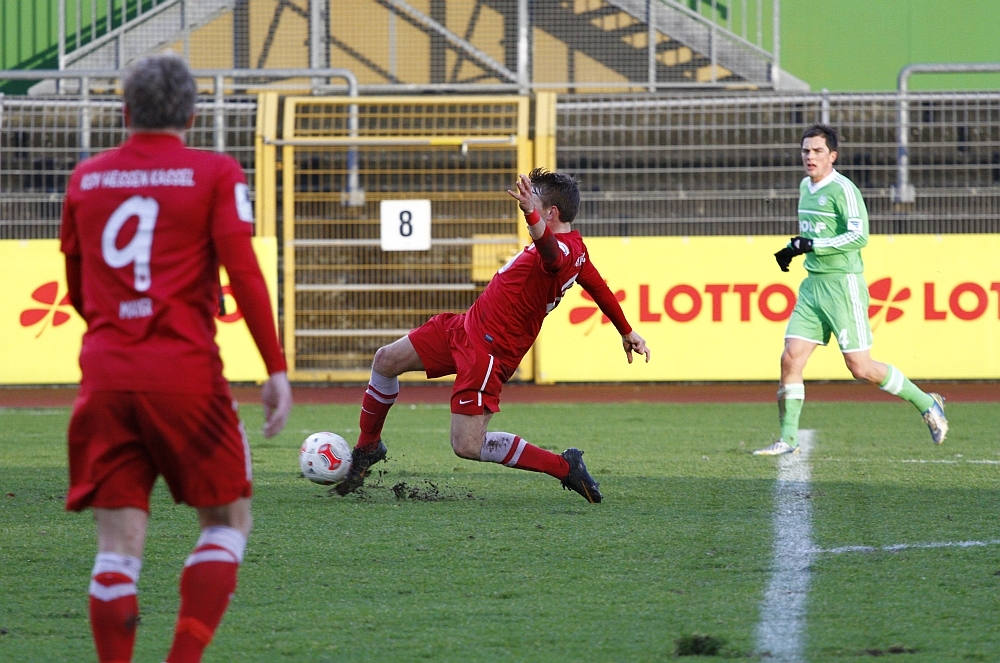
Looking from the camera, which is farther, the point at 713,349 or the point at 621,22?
the point at 621,22

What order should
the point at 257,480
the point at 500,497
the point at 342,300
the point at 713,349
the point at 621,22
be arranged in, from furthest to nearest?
the point at 621,22 < the point at 342,300 < the point at 713,349 < the point at 257,480 < the point at 500,497

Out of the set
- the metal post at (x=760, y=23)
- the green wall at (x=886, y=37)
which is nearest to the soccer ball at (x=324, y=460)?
the metal post at (x=760, y=23)

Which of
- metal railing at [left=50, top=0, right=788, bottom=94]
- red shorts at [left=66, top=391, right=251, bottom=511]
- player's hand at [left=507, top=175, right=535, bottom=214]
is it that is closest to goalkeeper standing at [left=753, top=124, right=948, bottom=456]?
player's hand at [left=507, top=175, right=535, bottom=214]

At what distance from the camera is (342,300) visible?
1451 centimetres

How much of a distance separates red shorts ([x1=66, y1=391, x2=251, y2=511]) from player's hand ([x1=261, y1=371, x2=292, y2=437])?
0.09m

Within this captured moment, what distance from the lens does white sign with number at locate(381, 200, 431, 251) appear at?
14008mm

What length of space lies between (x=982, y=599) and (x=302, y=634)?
224cm

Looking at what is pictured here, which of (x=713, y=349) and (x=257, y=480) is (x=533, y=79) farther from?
(x=257, y=480)

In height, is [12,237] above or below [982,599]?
above

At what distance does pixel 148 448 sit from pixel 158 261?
0.45 meters

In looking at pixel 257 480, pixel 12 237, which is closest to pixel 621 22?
pixel 12 237

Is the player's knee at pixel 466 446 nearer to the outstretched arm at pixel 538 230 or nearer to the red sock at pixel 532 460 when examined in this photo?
the red sock at pixel 532 460

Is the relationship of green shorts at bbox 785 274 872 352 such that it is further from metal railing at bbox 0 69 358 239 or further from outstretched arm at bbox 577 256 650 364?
metal railing at bbox 0 69 358 239

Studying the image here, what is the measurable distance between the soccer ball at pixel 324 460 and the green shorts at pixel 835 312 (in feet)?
10.5
